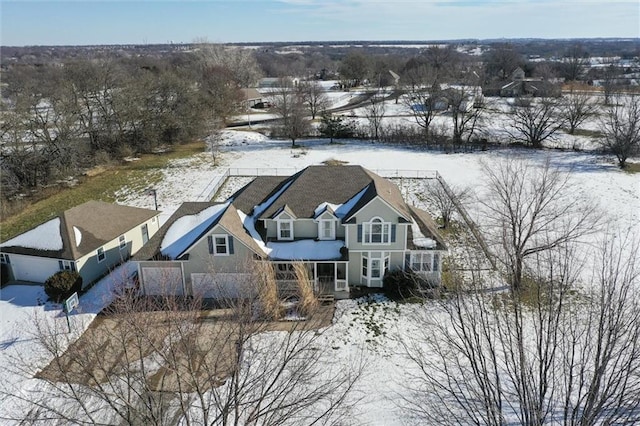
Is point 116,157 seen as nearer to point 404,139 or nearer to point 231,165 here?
point 231,165

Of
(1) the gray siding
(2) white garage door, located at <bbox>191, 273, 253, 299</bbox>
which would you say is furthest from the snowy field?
(2) white garage door, located at <bbox>191, 273, 253, 299</bbox>

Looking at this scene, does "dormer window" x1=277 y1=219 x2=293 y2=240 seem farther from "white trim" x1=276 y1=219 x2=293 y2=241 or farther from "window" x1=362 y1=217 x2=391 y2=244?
"window" x1=362 y1=217 x2=391 y2=244

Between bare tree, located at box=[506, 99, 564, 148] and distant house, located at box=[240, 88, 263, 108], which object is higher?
distant house, located at box=[240, 88, 263, 108]

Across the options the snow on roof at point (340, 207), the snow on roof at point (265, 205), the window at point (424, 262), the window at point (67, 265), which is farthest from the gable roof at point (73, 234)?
the window at point (424, 262)

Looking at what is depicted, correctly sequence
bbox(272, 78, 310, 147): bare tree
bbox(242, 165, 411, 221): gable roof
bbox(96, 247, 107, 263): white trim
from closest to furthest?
bbox(242, 165, 411, 221): gable roof → bbox(96, 247, 107, 263): white trim → bbox(272, 78, 310, 147): bare tree

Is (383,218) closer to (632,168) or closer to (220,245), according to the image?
(220,245)

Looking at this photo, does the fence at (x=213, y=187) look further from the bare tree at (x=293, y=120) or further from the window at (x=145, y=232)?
the bare tree at (x=293, y=120)
